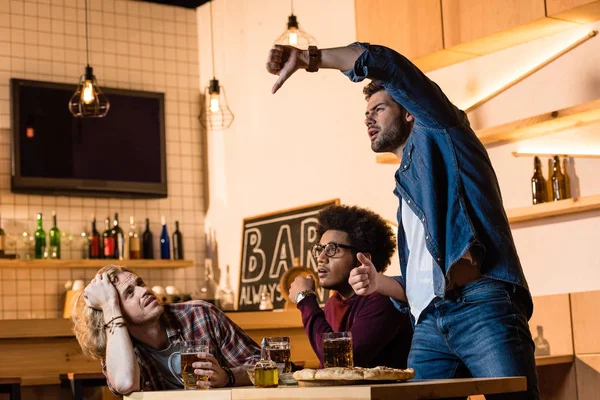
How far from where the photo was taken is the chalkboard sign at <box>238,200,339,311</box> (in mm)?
6367

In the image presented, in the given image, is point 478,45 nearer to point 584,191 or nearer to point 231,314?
point 584,191

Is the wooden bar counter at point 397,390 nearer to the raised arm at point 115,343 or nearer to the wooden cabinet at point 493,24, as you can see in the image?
the raised arm at point 115,343

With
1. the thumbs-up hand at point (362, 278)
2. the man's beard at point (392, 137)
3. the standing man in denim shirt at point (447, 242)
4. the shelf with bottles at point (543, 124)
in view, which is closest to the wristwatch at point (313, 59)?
the standing man in denim shirt at point (447, 242)

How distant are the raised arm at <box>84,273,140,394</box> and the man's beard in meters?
0.93

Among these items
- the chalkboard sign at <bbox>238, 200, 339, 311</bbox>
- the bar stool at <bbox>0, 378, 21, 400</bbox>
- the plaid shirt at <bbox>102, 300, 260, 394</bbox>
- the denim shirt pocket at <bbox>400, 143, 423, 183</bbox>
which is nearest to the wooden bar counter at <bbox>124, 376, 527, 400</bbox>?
the denim shirt pocket at <bbox>400, 143, 423, 183</bbox>

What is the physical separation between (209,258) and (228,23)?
1.78 metres

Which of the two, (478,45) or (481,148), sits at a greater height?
(478,45)

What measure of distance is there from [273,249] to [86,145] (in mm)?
1530

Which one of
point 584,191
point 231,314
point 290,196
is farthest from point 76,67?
point 584,191

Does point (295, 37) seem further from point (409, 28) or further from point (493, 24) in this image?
point (493, 24)

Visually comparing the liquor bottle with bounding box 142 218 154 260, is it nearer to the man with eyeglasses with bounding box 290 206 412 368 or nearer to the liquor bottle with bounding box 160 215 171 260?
the liquor bottle with bounding box 160 215 171 260

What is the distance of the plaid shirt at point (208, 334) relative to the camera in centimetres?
303

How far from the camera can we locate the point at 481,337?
91.2 inches

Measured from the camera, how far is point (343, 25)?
6117 mm
